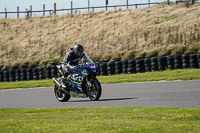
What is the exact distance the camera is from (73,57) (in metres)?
11.7

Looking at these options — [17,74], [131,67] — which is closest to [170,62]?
[131,67]

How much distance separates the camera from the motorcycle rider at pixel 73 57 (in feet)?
37.6

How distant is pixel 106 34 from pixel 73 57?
27.5 metres

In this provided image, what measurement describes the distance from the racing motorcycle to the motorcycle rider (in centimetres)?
17

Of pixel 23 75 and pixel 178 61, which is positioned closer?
pixel 178 61

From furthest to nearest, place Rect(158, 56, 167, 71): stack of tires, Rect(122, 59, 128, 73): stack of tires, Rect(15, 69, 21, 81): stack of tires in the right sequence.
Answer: Rect(15, 69, 21, 81): stack of tires → Rect(122, 59, 128, 73): stack of tires → Rect(158, 56, 167, 71): stack of tires

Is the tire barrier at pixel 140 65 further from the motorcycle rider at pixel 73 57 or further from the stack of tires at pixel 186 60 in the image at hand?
the motorcycle rider at pixel 73 57

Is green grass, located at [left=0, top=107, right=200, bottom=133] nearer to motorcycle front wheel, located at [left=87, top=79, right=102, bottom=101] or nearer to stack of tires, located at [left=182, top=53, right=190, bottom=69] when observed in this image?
motorcycle front wheel, located at [left=87, top=79, right=102, bottom=101]

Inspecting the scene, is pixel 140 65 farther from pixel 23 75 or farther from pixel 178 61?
pixel 23 75

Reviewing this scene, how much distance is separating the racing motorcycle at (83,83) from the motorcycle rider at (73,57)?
0.17 m

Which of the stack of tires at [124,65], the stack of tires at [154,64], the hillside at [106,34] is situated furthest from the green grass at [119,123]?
the hillside at [106,34]

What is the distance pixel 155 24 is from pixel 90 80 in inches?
1039

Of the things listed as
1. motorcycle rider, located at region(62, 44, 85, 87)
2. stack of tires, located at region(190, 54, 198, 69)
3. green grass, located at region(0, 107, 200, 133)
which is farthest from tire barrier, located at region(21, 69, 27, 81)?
green grass, located at region(0, 107, 200, 133)

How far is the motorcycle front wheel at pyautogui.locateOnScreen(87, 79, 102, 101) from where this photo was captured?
11.0 meters
